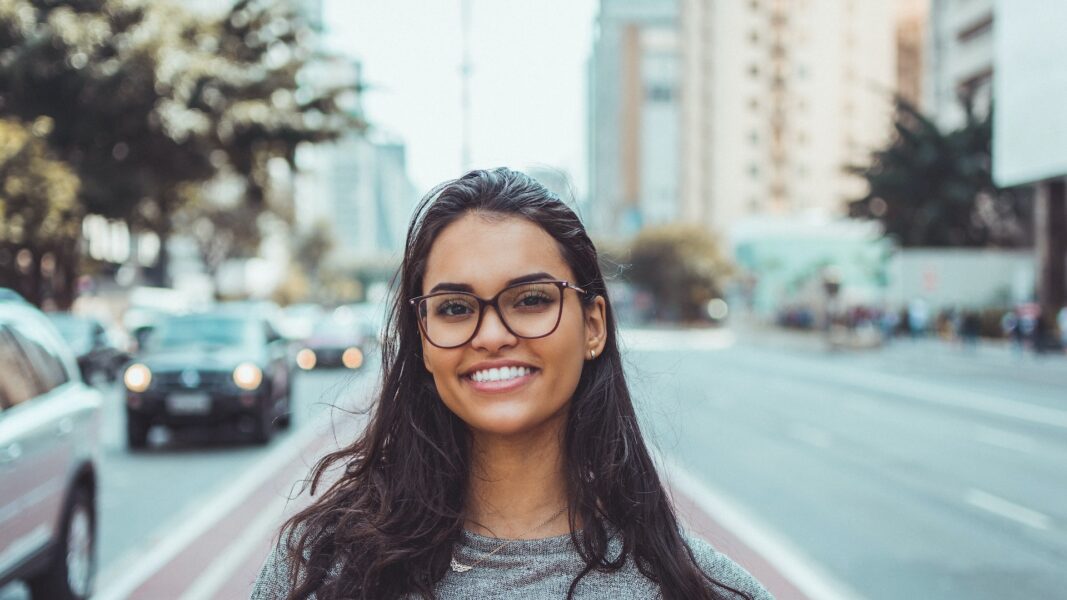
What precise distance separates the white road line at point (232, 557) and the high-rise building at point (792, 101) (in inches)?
3630

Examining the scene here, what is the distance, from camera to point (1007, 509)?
10648mm

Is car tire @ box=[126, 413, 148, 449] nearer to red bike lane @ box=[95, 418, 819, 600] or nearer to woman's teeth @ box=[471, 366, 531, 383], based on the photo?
red bike lane @ box=[95, 418, 819, 600]

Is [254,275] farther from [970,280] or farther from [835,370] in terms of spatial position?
[835,370]

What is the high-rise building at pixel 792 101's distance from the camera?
100000 mm

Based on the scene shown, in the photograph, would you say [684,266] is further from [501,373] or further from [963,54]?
[501,373]

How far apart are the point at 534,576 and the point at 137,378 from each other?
12.8 m

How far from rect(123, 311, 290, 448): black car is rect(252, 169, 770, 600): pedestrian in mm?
11621

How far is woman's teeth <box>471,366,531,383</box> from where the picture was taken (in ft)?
6.75

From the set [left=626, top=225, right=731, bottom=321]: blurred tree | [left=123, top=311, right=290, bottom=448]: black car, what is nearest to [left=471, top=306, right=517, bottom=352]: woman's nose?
[left=123, top=311, right=290, bottom=448]: black car

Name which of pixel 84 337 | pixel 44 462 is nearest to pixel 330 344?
pixel 84 337

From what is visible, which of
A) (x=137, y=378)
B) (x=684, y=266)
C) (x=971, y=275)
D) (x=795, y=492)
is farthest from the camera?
(x=684, y=266)

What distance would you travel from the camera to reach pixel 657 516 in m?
2.08

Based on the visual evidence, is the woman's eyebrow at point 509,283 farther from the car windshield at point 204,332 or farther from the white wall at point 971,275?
the white wall at point 971,275

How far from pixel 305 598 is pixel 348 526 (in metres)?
0.14
